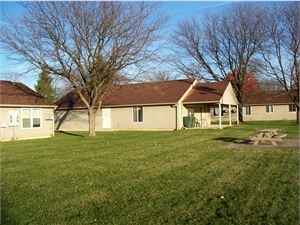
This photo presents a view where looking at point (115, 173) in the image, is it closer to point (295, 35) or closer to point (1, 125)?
point (1, 125)

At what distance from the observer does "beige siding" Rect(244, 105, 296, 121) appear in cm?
4256

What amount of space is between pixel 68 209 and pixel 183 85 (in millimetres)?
24614

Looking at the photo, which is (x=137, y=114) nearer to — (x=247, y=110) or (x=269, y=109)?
(x=247, y=110)

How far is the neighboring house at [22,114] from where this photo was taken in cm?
1981

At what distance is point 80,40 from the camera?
18.4 meters

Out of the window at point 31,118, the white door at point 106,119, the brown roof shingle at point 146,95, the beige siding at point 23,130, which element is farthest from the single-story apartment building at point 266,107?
the window at point 31,118

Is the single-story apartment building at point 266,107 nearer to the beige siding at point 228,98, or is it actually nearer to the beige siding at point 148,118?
the beige siding at point 228,98

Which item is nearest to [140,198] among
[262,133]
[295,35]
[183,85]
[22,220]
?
[22,220]

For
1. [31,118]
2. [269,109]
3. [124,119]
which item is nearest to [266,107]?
[269,109]

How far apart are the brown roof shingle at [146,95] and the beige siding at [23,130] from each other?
5.98 m

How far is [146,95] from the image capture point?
28.6 meters

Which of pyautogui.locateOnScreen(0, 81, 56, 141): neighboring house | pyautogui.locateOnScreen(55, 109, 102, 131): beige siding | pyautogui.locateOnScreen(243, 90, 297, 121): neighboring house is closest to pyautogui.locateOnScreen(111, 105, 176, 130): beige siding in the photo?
pyautogui.locateOnScreen(55, 109, 102, 131): beige siding

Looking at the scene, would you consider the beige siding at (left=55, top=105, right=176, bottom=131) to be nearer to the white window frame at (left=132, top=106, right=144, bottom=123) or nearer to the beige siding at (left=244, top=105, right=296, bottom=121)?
the white window frame at (left=132, top=106, right=144, bottom=123)

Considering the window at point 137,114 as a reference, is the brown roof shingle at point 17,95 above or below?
above
